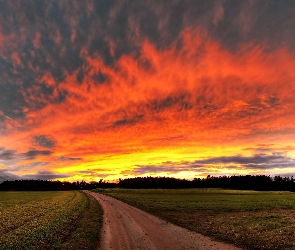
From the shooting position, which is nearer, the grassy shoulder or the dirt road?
the dirt road

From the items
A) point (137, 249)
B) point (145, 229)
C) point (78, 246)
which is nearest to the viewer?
point (137, 249)

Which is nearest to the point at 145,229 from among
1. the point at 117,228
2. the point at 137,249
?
the point at 117,228

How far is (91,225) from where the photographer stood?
28984 millimetres

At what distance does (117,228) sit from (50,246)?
341 inches

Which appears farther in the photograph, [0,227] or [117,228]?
[0,227]

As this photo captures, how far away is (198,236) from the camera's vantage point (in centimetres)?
2348

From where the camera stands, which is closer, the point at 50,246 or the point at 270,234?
the point at 50,246

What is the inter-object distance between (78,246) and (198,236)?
35.3 feet

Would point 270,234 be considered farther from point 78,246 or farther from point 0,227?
point 0,227

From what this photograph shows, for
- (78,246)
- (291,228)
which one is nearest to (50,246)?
(78,246)

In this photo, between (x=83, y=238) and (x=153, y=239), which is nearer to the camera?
(x=153, y=239)

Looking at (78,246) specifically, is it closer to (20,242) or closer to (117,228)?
(20,242)

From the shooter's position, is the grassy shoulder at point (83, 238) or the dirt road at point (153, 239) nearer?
the dirt road at point (153, 239)

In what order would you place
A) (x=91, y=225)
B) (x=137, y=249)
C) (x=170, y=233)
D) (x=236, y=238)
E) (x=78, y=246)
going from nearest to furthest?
(x=137, y=249)
(x=78, y=246)
(x=236, y=238)
(x=170, y=233)
(x=91, y=225)
